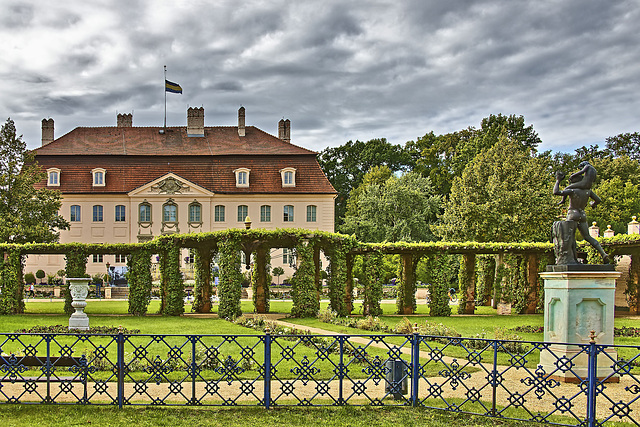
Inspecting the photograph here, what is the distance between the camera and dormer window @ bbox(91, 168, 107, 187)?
47812mm

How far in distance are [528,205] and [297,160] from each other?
66.8 feet

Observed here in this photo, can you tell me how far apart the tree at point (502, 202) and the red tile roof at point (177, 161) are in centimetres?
1419

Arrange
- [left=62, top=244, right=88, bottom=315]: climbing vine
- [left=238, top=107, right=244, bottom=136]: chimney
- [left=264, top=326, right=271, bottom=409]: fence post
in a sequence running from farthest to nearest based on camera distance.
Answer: [left=238, top=107, right=244, bottom=136]: chimney, [left=62, top=244, right=88, bottom=315]: climbing vine, [left=264, top=326, right=271, bottom=409]: fence post

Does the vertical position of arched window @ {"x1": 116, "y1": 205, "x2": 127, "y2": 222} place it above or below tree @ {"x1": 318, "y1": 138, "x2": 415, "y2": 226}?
below

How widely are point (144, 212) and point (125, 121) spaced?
380 inches

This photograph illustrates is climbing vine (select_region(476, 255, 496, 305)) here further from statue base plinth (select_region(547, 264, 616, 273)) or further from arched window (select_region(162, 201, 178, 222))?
arched window (select_region(162, 201, 178, 222))

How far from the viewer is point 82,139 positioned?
164ft

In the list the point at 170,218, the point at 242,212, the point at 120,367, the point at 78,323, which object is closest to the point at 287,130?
the point at 242,212

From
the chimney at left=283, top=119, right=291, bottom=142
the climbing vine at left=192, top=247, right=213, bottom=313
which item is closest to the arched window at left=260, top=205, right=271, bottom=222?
the chimney at left=283, top=119, right=291, bottom=142

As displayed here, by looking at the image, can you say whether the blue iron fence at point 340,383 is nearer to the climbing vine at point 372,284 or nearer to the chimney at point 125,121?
the climbing vine at point 372,284

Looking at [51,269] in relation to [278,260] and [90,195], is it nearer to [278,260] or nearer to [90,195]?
[90,195]

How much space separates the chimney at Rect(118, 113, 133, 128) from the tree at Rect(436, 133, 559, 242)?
29.5 meters

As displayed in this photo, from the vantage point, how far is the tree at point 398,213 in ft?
156

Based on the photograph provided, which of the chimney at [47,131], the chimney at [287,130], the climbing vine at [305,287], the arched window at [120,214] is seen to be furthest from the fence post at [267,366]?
the chimney at [47,131]
